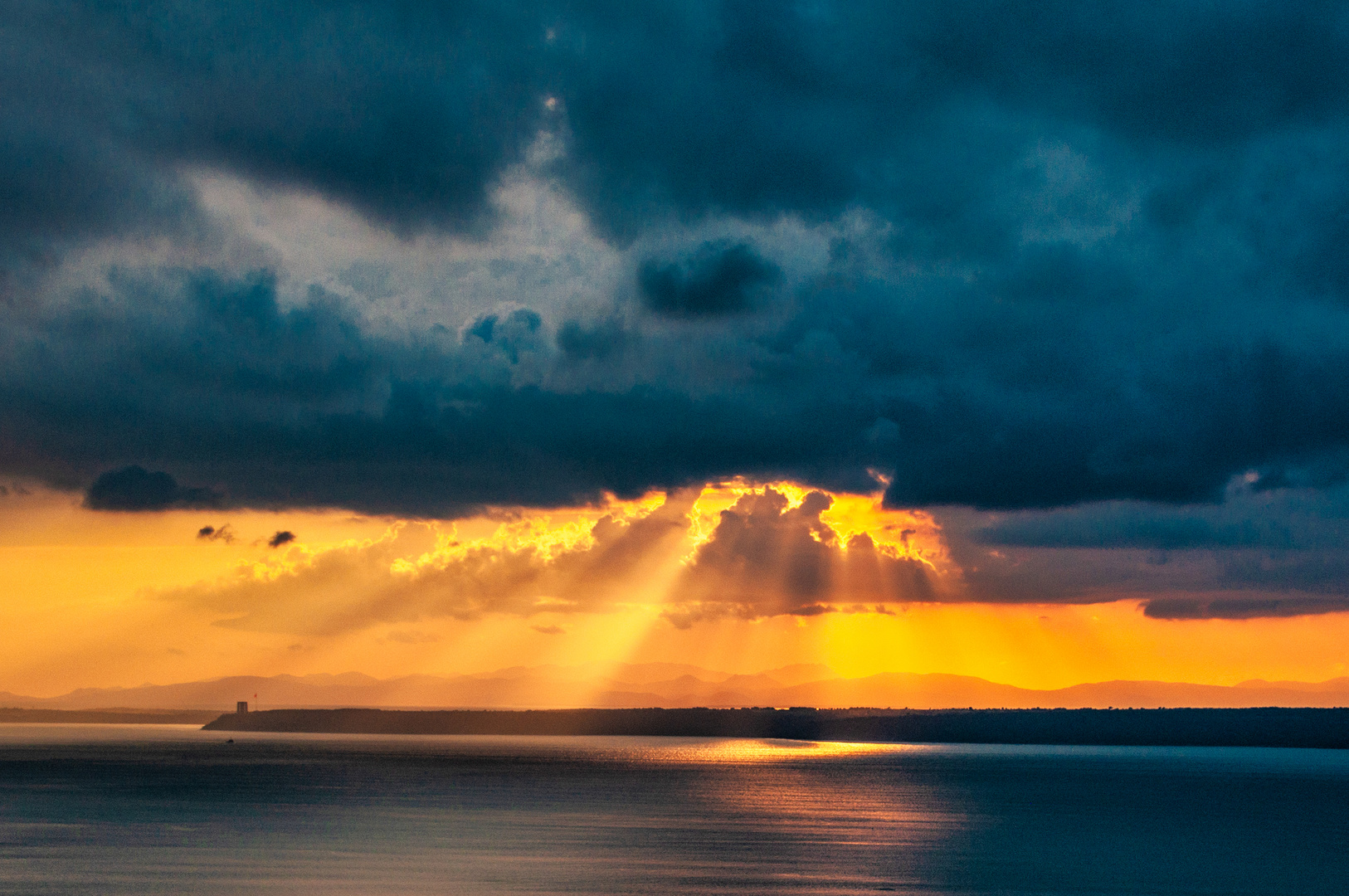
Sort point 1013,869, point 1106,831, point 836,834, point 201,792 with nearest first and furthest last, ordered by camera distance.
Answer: point 1013,869, point 836,834, point 1106,831, point 201,792

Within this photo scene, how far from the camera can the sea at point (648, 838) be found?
55.2 metres

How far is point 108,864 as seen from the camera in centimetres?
5931

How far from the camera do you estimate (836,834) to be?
7619 centimetres

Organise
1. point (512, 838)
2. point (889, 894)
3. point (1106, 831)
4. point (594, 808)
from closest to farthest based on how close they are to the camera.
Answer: point (889, 894) → point (512, 838) → point (1106, 831) → point (594, 808)

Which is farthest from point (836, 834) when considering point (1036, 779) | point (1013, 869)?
point (1036, 779)

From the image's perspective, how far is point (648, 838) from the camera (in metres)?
73.0

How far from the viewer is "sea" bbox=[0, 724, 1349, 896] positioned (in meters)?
55.2

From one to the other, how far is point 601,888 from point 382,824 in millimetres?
32739

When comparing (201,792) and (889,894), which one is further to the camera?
(201,792)

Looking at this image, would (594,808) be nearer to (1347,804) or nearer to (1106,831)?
(1106,831)

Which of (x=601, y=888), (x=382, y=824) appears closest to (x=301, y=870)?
(x=601, y=888)

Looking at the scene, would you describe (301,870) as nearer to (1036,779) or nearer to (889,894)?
(889,894)

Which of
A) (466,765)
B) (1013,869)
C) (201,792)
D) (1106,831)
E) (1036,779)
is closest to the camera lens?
(1013,869)

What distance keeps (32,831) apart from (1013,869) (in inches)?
2261
